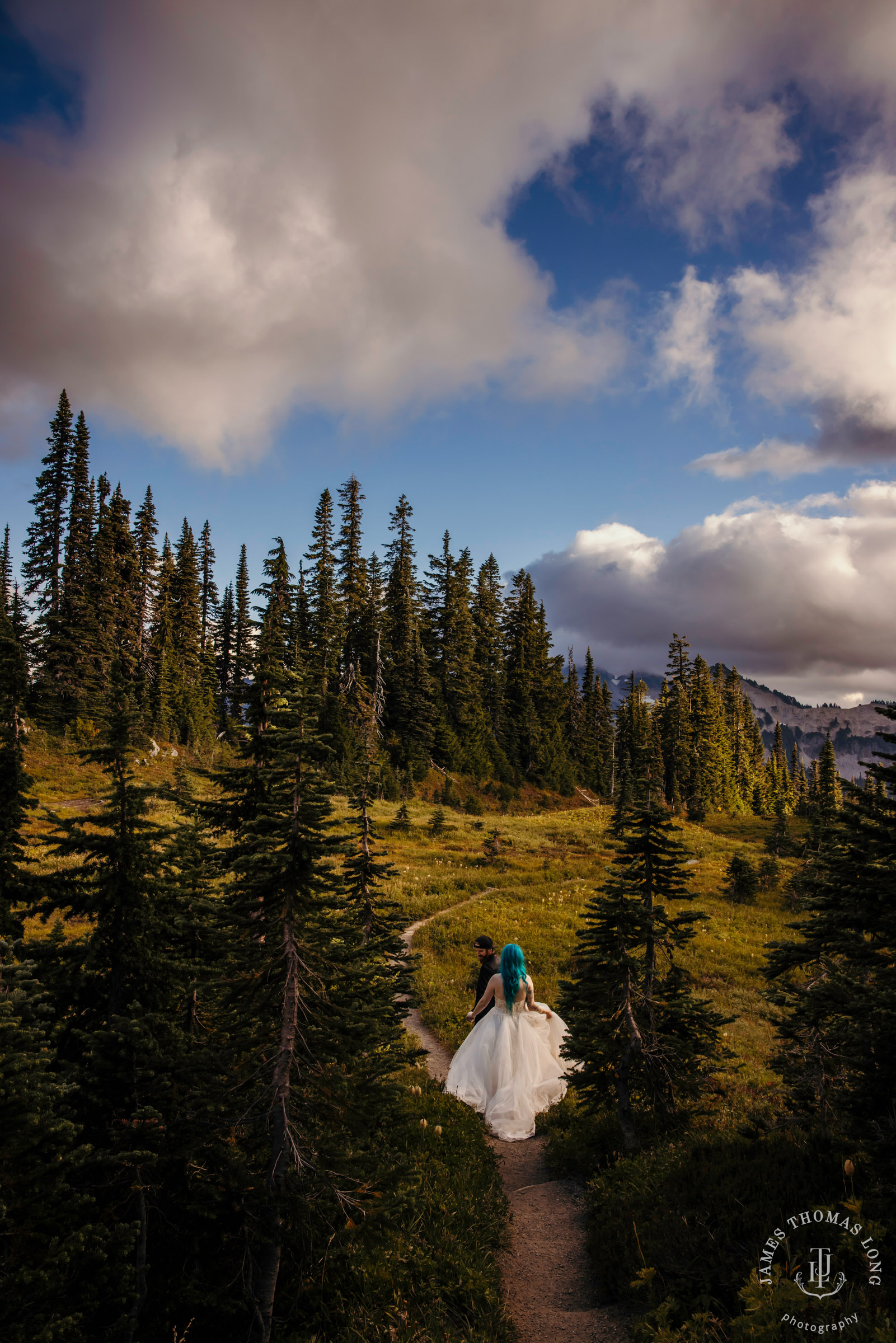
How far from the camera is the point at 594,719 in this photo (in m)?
89.0

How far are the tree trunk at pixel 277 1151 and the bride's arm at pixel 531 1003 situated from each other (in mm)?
6384

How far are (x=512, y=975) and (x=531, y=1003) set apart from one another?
78cm

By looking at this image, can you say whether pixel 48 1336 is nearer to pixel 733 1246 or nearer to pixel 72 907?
pixel 72 907

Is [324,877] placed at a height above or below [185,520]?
below

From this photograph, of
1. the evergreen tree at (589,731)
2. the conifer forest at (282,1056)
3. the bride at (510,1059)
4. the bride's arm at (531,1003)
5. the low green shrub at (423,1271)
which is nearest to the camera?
the conifer forest at (282,1056)

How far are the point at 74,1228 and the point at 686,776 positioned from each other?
81.1m

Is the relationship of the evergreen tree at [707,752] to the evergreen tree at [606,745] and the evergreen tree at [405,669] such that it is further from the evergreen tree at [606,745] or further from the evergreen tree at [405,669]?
the evergreen tree at [405,669]

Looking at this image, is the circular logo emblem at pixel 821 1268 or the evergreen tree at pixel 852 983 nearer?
the circular logo emblem at pixel 821 1268

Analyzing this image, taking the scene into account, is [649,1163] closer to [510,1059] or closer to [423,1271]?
[423,1271]

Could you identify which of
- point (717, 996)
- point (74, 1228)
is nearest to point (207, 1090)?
point (74, 1228)

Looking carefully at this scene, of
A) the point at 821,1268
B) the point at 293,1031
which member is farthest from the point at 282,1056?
the point at 821,1268

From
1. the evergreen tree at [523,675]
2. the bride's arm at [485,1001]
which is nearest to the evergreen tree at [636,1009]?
the bride's arm at [485,1001]

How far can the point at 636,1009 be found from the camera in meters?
8.34

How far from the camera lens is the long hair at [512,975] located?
10.6 meters
